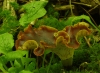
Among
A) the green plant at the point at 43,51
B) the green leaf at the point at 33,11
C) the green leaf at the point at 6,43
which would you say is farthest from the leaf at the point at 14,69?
the green leaf at the point at 33,11

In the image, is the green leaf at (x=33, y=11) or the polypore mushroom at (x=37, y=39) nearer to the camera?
the polypore mushroom at (x=37, y=39)

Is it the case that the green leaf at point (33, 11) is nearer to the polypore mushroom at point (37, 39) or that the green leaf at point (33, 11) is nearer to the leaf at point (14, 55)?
the polypore mushroom at point (37, 39)

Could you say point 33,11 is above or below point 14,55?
above

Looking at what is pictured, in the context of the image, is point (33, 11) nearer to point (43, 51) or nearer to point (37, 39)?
point (37, 39)

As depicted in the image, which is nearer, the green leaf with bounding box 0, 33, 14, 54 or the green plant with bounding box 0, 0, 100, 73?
the green plant with bounding box 0, 0, 100, 73

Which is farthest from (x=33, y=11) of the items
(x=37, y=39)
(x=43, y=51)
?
(x=43, y=51)

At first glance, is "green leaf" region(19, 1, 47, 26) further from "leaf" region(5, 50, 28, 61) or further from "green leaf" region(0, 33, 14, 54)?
"leaf" region(5, 50, 28, 61)

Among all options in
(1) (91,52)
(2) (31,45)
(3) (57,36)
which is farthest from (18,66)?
(1) (91,52)

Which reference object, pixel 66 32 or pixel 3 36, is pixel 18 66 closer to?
pixel 3 36

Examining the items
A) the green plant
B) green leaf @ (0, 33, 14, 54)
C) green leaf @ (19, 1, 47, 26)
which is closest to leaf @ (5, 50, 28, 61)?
the green plant

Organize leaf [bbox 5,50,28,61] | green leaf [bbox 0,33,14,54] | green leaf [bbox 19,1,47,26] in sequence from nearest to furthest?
1. leaf [bbox 5,50,28,61]
2. green leaf [bbox 0,33,14,54]
3. green leaf [bbox 19,1,47,26]

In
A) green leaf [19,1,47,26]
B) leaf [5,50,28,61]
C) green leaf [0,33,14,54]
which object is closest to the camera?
leaf [5,50,28,61]
